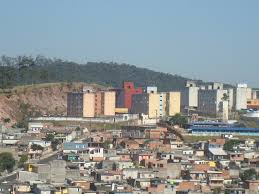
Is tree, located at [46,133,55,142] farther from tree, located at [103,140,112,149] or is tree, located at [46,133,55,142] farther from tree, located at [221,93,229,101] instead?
tree, located at [221,93,229,101]

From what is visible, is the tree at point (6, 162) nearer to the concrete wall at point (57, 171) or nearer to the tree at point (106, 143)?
the concrete wall at point (57, 171)

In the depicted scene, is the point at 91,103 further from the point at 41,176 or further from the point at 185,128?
the point at 41,176

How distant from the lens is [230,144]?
98.8 feet

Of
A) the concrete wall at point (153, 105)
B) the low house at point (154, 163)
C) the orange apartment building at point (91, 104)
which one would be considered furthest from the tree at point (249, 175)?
the concrete wall at point (153, 105)

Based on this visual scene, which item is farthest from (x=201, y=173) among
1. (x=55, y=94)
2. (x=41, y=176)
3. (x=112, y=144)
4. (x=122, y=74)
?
(x=122, y=74)

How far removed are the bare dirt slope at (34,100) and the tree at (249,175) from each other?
668 inches

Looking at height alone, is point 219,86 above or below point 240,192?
above

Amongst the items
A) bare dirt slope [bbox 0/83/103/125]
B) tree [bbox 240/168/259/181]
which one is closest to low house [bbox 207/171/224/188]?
tree [bbox 240/168/259/181]

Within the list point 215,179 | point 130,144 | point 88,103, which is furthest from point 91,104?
point 215,179

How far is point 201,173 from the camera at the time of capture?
23109 mm

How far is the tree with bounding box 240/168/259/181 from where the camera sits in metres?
23.0

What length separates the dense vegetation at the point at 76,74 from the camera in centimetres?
4753

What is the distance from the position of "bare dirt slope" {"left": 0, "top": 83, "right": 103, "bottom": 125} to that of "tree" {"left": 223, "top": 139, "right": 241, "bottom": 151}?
39.0 ft

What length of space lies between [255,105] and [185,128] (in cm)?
1646
